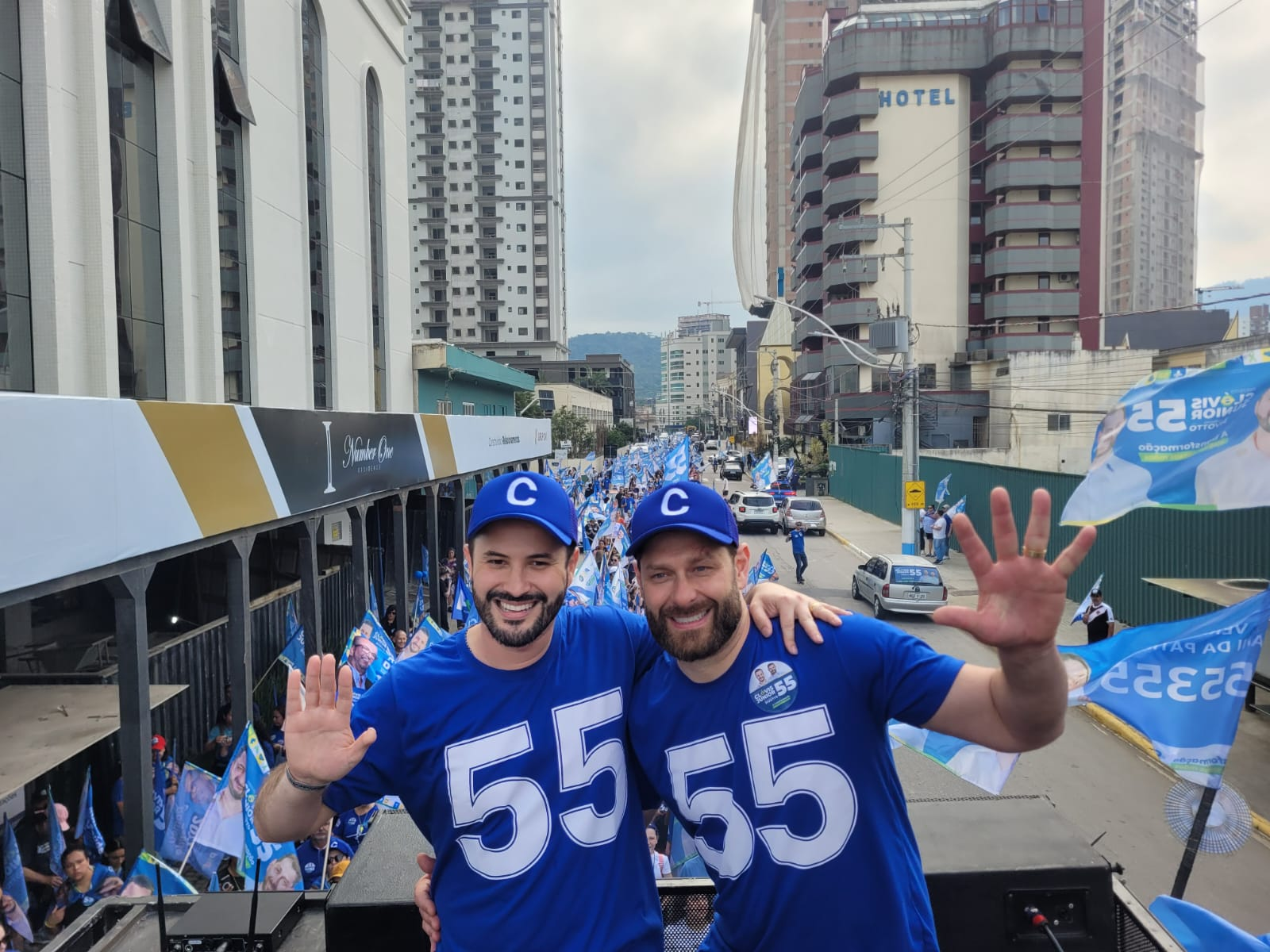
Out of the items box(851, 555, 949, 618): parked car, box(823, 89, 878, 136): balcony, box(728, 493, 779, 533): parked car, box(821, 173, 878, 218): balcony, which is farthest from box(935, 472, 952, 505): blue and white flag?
box(823, 89, 878, 136): balcony

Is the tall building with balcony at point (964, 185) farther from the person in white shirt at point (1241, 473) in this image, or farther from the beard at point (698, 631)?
the beard at point (698, 631)

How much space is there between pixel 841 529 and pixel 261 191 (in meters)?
23.4

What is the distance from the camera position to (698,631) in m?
2.38

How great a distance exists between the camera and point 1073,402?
42.4 meters

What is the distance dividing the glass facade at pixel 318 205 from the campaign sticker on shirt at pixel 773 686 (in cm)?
1723

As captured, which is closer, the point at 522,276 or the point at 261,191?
the point at 261,191

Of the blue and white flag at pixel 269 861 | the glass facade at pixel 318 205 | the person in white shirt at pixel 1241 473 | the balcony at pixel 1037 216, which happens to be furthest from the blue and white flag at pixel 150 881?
the balcony at pixel 1037 216

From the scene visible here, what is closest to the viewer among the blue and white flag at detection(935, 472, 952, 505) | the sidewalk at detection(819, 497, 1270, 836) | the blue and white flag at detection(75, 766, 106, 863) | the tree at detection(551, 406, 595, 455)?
the blue and white flag at detection(75, 766, 106, 863)

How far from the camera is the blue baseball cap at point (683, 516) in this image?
7.97 ft

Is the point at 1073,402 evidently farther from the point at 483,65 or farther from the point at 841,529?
the point at 483,65

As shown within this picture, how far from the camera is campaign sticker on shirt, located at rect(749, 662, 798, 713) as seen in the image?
2342 mm

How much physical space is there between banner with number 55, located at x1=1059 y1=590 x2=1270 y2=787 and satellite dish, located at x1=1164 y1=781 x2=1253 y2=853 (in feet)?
1.93

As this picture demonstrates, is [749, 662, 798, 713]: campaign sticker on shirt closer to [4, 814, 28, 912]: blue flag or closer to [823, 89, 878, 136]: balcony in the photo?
[4, 814, 28, 912]: blue flag

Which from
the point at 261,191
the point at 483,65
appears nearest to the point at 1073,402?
the point at 261,191
